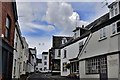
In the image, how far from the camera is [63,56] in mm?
40312

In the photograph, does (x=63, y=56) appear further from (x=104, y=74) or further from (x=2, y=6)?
(x=2, y=6)

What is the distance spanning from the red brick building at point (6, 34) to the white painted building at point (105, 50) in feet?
27.4

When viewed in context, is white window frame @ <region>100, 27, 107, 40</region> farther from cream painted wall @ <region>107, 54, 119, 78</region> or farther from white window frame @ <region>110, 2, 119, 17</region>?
cream painted wall @ <region>107, 54, 119, 78</region>

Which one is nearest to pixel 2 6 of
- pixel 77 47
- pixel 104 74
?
pixel 104 74

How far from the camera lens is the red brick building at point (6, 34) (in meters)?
12.7

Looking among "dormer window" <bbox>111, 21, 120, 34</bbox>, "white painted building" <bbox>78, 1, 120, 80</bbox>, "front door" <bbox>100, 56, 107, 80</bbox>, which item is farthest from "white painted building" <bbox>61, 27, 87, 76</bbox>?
"dormer window" <bbox>111, 21, 120, 34</bbox>

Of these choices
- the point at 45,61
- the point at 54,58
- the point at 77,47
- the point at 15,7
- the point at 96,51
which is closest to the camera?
the point at 15,7

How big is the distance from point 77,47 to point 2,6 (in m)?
21.2

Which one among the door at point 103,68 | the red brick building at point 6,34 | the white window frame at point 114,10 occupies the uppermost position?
the white window frame at point 114,10

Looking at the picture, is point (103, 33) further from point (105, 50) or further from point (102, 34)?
point (105, 50)

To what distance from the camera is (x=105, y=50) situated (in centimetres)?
2008

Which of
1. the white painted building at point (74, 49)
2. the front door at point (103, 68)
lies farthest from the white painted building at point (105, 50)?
the white painted building at point (74, 49)

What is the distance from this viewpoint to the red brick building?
1267 centimetres

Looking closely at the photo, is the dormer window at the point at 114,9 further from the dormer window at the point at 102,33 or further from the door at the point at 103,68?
the door at the point at 103,68
